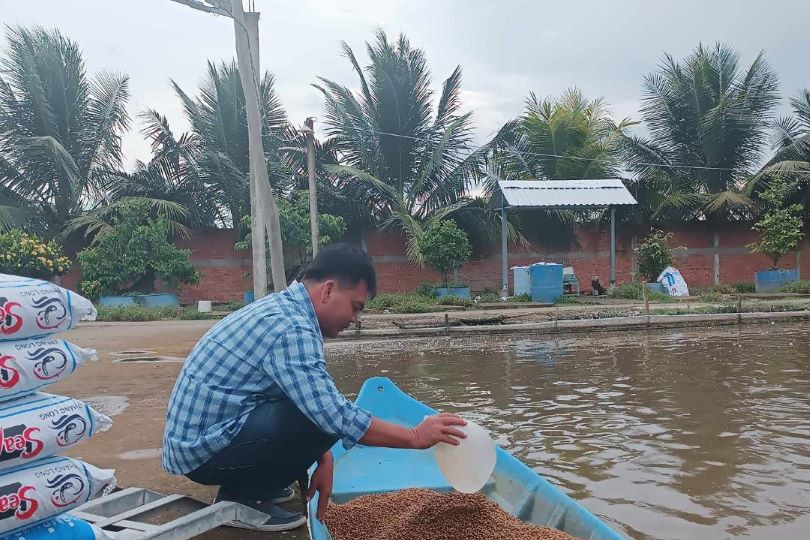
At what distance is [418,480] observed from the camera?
337 cm

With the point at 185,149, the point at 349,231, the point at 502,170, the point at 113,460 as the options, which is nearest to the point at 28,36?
the point at 185,149

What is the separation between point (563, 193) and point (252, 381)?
16.0 metres

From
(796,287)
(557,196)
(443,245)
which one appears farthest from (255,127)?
(796,287)

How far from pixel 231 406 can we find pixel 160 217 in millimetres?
16335

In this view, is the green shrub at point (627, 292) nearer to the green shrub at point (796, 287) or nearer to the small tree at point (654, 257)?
the small tree at point (654, 257)

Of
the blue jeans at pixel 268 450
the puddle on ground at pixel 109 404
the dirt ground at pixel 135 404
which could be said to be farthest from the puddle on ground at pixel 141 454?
the blue jeans at pixel 268 450

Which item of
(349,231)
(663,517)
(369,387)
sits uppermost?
(349,231)

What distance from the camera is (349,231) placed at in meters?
19.4

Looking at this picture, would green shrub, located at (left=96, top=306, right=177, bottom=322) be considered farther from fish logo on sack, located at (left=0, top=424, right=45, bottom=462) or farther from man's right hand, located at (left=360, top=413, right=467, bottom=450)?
man's right hand, located at (left=360, top=413, right=467, bottom=450)

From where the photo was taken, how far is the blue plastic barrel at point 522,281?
→ 16656 mm

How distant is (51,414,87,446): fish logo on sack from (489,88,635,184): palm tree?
1885 cm

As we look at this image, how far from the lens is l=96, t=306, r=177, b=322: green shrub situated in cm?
1516

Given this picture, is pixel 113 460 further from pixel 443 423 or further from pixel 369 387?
pixel 443 423

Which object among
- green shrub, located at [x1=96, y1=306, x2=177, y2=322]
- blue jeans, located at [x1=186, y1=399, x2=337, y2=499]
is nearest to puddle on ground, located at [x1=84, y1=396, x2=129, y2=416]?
blue jeans, located at [x1=186, y1=399, x2=337, y2=499]
